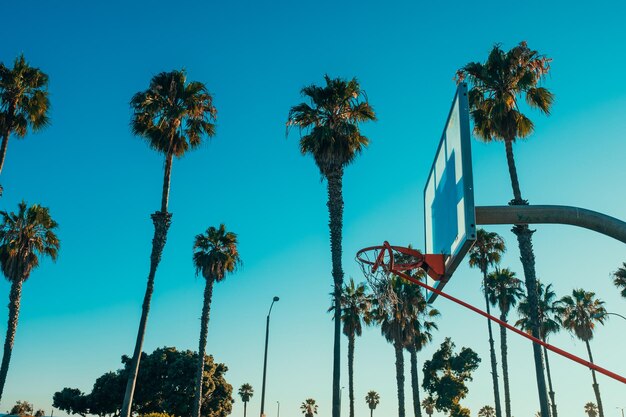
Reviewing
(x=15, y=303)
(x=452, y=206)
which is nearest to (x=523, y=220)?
(x=452, y=206)

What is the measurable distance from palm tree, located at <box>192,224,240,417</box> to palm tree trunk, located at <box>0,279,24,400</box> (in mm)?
11147

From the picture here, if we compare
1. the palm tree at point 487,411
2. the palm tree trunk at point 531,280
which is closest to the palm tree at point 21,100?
the palm tree trunk at point 531,280

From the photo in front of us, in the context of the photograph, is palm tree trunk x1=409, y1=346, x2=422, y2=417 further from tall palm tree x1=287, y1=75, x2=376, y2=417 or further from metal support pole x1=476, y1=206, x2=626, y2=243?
metal support pole x1=476, y1=206, x2=626, y2=243

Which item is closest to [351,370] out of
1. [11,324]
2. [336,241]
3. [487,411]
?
[336,241]

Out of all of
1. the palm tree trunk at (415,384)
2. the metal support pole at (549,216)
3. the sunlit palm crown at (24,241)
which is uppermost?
the sunlit palm crown at (24,241)

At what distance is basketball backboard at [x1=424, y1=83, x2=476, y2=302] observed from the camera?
527 cm

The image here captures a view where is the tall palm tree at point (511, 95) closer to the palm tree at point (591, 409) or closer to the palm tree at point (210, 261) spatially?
the palm tree at point (210, 261)

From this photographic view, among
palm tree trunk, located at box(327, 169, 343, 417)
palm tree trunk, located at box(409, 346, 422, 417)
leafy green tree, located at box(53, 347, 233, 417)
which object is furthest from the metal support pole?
leafy green tree, located at box(53, 347, 233, 417)

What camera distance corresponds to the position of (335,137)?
26156 millimetres

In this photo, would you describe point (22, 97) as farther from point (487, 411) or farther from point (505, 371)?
point (487, 411)

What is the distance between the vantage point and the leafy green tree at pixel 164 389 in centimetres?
4878

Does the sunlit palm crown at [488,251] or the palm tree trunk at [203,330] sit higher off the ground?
the sunlit palm crown at [488,251]

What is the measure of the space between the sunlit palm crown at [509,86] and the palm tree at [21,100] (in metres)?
20.6

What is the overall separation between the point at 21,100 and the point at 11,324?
12.6m
